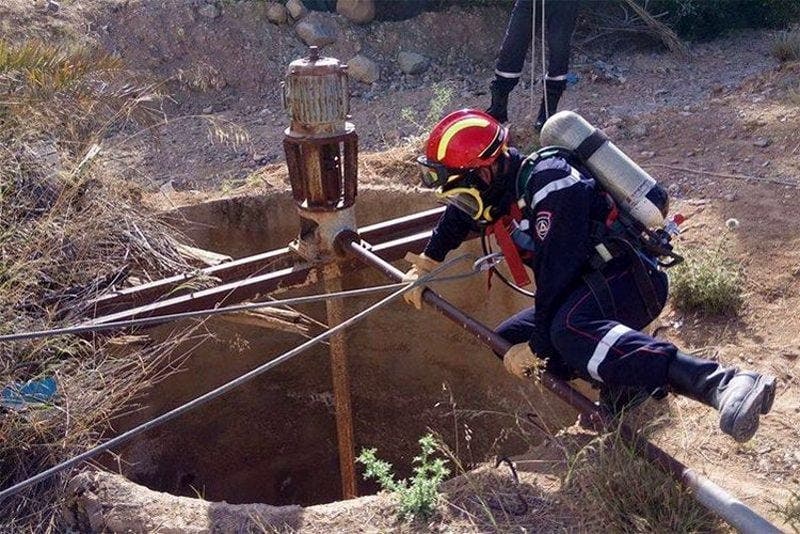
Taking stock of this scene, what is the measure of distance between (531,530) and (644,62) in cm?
721

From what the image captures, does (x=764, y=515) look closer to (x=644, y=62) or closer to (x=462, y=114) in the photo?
(x=462, y=114)

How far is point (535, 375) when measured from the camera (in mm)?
3215

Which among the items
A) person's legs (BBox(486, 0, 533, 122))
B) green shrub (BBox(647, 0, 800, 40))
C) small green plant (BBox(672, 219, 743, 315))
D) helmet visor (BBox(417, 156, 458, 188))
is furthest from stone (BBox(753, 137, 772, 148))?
green shrub (BBox(647, 0, 800, 40))

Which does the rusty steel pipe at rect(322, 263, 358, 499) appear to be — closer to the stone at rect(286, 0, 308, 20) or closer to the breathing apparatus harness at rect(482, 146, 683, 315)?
the breathing apparatus harness at rect(482, 146, 683, 315)

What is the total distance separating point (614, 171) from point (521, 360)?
78 centimetres

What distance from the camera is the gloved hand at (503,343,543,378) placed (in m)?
3.32

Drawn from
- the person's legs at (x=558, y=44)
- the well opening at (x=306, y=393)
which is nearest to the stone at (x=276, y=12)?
the person's legs at (x=558, y=44)

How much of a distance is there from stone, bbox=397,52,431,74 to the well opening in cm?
373

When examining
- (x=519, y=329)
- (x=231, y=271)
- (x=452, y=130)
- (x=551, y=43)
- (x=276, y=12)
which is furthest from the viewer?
(x=276, y=12)

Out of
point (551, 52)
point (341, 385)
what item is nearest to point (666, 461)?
point (341, 385)

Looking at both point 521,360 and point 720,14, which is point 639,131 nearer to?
point 521,360

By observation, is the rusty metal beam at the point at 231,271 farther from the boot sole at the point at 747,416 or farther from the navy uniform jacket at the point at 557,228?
the boot sole at the point at 747,416

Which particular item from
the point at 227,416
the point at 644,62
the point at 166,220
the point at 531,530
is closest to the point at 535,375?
the point at 531,530

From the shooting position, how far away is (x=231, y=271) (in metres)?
4.49
